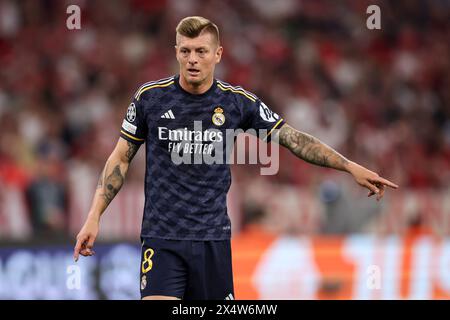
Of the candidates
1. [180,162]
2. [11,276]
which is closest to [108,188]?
[180,162]

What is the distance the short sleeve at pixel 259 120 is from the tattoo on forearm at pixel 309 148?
3.0 inches

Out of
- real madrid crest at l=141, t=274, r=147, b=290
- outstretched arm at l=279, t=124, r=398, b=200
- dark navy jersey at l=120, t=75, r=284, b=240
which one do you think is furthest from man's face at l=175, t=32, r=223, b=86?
real madrid crest at l=141, t=274, r=147, b=290

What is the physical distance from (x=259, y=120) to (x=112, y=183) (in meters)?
0.99

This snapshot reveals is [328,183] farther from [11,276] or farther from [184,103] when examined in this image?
[184,103]

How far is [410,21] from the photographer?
57.3 feet

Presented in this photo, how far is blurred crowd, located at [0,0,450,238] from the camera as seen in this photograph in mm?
12383

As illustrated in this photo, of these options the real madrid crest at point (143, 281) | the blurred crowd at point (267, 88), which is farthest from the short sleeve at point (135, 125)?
the blurred crowd at point (267, 88)

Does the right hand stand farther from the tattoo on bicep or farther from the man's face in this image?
the man's face

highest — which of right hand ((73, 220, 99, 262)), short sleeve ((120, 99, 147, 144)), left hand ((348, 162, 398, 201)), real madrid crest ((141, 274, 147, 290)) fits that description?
A: short sleeve ((120, 99, 147, 144))

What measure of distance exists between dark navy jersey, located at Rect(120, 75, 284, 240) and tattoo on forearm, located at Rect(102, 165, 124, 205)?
0.19 m

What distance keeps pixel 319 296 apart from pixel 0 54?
6.58m

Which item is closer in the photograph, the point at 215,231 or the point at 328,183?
the point at 215,231

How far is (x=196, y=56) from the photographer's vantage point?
616cm

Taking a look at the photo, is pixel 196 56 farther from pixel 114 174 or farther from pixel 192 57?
pixel 114 174
